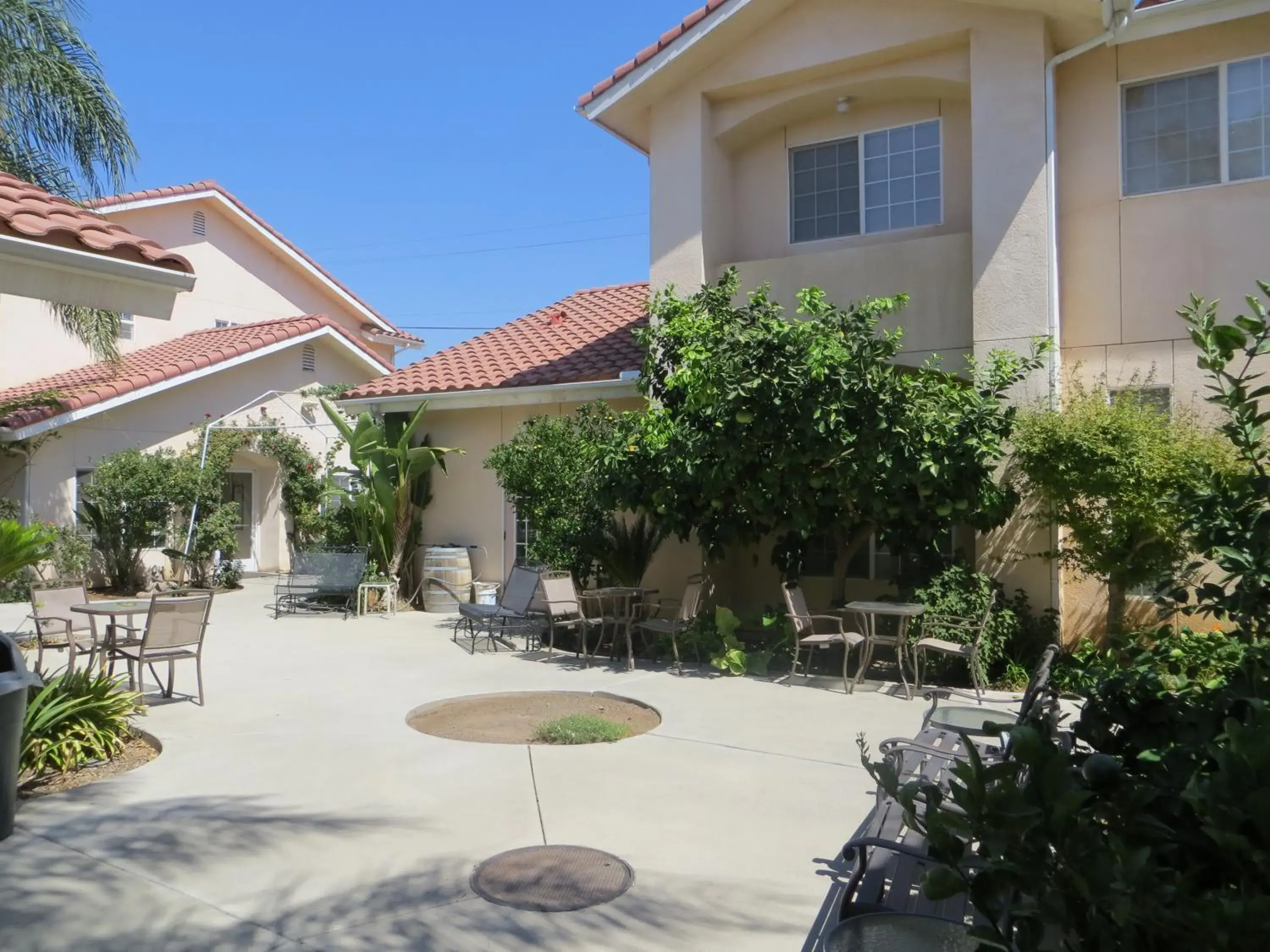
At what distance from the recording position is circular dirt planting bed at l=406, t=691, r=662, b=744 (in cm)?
791

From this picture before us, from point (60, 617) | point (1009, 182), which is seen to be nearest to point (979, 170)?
point (1009, 182)

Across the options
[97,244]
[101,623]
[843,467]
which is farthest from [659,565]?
[97,244]

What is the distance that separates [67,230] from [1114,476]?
8.63 metres

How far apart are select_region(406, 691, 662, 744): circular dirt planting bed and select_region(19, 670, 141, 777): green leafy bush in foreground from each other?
88.8 inches

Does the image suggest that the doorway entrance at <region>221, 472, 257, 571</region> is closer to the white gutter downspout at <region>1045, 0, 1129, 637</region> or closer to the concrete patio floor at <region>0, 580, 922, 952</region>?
the concrete patio floor at <region>0, 580, 922, 952</region>

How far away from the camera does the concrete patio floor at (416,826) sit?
447cm

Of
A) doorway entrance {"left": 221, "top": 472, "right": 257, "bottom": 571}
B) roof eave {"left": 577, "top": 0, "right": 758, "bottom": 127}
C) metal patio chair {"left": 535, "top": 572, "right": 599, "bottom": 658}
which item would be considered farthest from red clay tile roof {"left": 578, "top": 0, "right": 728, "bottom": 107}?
doorway entrance {"left": 221, "top": 472, "right": 257, "bottom": 571}

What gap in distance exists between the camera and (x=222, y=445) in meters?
20.7

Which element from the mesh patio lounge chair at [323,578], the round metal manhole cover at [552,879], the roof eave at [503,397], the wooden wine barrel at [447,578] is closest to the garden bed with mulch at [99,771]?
the round metal manhole cover at [552,879]

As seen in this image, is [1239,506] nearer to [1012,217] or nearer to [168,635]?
[168,635]

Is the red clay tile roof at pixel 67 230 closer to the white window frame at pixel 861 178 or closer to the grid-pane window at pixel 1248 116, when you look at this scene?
the white window frame at pixel 861 178

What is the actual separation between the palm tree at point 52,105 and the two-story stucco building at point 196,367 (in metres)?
3.53

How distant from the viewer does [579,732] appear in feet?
25.9

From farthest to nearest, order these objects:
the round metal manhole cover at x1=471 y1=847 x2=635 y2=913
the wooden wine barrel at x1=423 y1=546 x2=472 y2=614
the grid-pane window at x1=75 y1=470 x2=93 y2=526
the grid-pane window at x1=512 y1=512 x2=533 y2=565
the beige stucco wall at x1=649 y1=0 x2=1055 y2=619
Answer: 1. the grid-pane window at x1=75 y1=470 x2=93 y2=526
2. the grid-pane window at x1=512 y1=512 x2=533 y2=565
3. the wooden wine barrel at x1=423 y1=546 x2=472 y2=614
4. the beige stucco wall at x1=649 y1=0 x2=1055 y2=619
5. the round metal manhole cover at x1=471 y1=847 x2=635 y2=913
